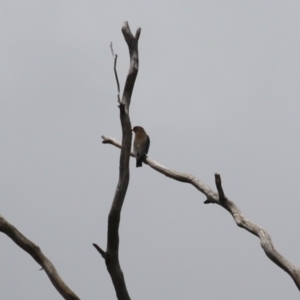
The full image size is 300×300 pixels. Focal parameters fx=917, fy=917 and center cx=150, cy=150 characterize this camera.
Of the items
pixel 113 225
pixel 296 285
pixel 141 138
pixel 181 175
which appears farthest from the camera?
pixel 141 138

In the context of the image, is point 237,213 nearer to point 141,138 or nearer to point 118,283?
point 118,283

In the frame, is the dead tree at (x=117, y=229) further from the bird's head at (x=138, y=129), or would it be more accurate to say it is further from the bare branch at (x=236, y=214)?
the bird's head at (x=138, y=129)

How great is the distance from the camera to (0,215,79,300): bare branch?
835cm

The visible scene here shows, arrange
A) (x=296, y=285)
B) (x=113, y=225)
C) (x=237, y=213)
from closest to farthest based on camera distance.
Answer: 1. (x=296, y=285)
2. (x=113, y=225)
3. (x=237, y=213)

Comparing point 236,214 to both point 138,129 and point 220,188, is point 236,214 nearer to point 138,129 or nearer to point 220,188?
point 220,188

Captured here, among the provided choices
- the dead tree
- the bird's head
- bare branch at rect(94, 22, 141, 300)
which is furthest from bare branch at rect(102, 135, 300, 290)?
the bird's head

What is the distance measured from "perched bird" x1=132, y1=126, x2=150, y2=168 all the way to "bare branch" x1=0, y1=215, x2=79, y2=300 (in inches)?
156

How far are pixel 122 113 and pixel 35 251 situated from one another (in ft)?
4.94

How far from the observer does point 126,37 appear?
28.9 feet

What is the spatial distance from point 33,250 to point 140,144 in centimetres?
535

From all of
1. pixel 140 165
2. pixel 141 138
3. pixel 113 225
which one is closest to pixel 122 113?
pixel 113 225

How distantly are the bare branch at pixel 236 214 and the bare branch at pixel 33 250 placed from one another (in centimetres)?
171

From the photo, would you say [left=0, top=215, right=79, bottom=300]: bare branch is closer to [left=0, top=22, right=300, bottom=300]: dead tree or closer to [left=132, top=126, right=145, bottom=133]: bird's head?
[left=0, top=22, right=300, bottom=300]: dead tree

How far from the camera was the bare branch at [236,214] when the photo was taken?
7.71 meters
